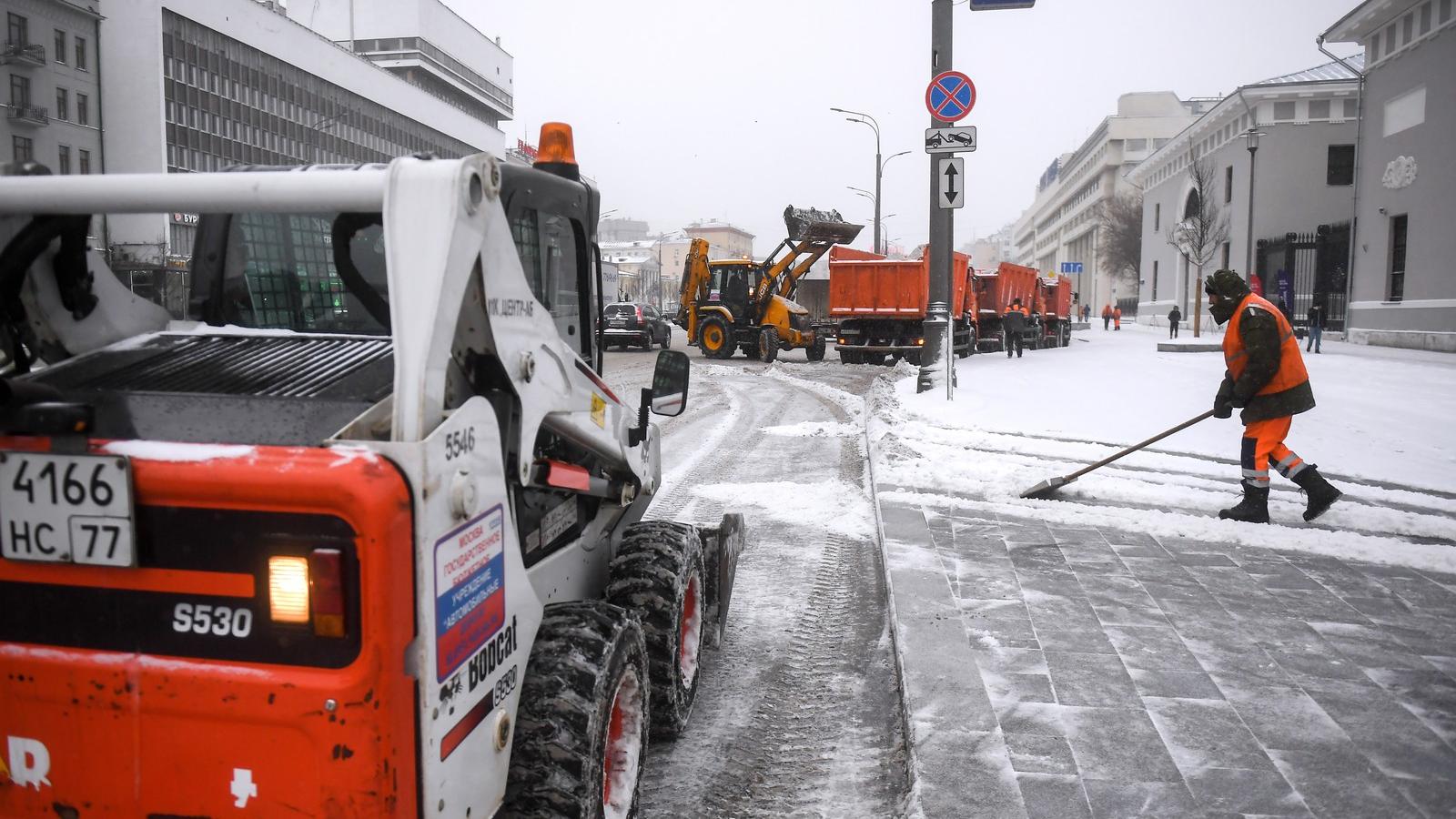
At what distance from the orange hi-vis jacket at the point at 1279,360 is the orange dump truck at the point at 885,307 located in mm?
16440

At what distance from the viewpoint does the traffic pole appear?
13.9 metres

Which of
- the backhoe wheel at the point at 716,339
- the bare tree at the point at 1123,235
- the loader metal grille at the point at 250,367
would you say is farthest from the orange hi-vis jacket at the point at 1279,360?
the bare tree at the point at 1123,235

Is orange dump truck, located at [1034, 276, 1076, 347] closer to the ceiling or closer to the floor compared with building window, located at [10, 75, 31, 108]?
closer to the floor

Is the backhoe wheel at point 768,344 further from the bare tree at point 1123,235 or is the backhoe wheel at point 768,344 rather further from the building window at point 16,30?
the bare tree at point 1123,235

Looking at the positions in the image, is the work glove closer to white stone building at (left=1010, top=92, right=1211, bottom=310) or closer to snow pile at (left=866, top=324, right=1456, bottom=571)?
snow pile at (left=866, top=324, right=1456, bottom=571)

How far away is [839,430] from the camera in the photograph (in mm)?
11977

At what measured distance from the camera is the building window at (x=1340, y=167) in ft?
127

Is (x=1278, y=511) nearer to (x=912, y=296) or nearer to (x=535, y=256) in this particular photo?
(x=535, y=256)

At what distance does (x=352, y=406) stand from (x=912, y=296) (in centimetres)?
2190

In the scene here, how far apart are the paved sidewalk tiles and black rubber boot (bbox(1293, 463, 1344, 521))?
3.13ft

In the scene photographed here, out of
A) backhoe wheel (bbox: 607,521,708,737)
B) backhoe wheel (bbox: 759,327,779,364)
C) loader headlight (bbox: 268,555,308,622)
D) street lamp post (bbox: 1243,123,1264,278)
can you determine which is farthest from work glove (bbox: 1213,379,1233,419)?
street lamp post (bbox: 1243,123,1264,278)

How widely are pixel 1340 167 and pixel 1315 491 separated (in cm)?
3924

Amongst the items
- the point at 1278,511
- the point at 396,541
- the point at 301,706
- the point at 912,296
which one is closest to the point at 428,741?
the point at 301,706

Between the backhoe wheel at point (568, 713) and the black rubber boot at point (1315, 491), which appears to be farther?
the black rubber boot at point (1315, 491)
